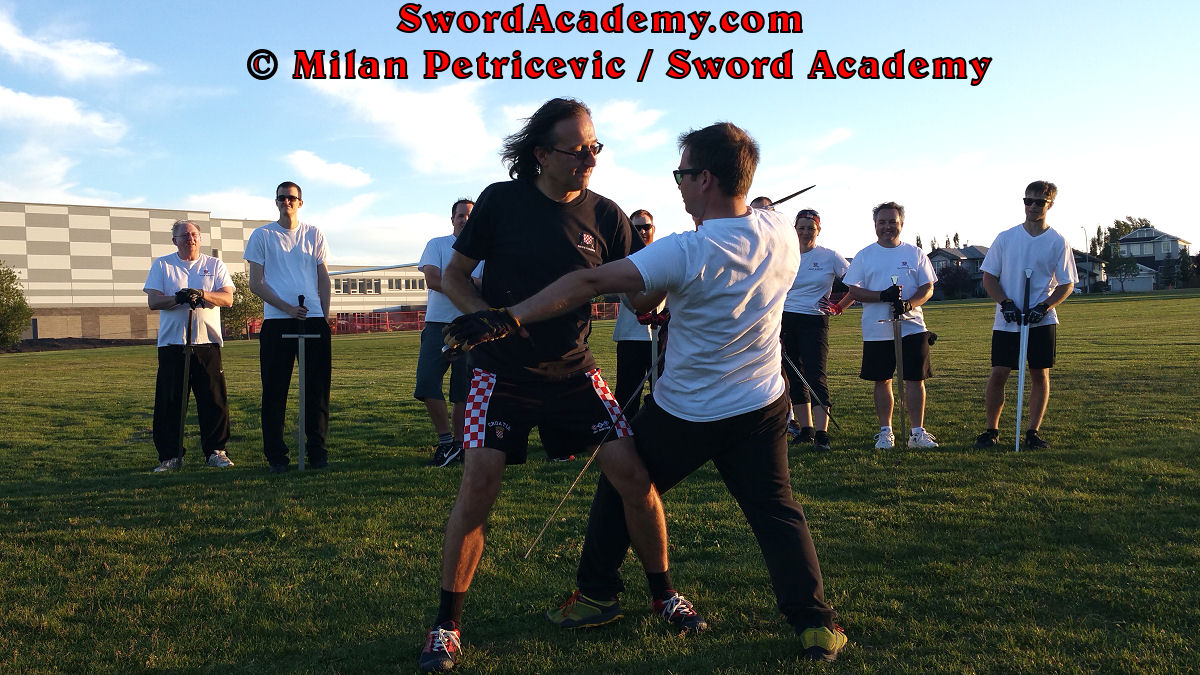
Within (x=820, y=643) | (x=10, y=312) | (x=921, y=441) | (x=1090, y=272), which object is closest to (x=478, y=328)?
(x=820, y=643)

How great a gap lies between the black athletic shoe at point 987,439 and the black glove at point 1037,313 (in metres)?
1.02

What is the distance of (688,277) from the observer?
3145mm

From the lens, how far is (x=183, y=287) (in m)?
7.86

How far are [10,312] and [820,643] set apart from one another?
50.0 meters

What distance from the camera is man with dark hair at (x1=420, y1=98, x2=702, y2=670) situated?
3.50 meters

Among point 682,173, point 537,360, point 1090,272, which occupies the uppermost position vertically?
point 1090,272

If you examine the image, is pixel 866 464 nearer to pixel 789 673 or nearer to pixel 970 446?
pixel 970 446

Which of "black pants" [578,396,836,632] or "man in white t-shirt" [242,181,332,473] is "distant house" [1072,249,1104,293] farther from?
"black pants" [578,396,836,632]

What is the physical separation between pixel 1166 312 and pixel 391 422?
39787 millimetres

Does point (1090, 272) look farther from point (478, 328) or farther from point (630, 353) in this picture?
point (478, 328)

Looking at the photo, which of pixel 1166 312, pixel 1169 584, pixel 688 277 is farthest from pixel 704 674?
pixel 1166 312

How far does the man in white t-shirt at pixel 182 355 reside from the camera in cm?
754

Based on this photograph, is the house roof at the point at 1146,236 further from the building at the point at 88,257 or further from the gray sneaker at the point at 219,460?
the gray sneaker at the point at 219,460

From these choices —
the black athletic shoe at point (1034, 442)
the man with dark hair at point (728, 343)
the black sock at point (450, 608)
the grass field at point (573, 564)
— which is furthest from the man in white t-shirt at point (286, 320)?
the black athletic shoe at point (1034, 442)
